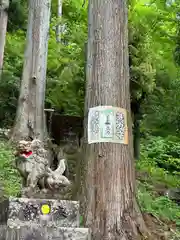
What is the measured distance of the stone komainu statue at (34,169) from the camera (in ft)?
15.2

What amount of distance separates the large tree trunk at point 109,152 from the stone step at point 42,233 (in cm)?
75

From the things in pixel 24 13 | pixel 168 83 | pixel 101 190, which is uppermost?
pixel 24 13

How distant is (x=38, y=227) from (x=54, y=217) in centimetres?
21

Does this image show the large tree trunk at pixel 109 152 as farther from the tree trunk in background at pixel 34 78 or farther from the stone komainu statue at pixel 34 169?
the tree trunk in background at pixel 34 78

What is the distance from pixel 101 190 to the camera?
5234mm

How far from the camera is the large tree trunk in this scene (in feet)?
16.8

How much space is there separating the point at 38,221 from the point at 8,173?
397 centimetres

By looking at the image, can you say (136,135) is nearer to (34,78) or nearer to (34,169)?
(34,78)

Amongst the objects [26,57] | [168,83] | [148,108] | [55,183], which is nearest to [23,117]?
[26,57]

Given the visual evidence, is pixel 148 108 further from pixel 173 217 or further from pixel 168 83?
pixel 173 217

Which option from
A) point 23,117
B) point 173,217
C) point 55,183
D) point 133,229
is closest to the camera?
point 55,183

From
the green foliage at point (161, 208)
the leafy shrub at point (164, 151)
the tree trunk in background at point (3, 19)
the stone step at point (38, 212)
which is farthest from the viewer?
the tree trunk in background at point (3, 19)

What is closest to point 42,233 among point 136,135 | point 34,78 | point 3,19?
point 136,135

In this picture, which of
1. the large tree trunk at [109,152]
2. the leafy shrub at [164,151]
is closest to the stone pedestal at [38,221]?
the large tree trunk at [109,152]
